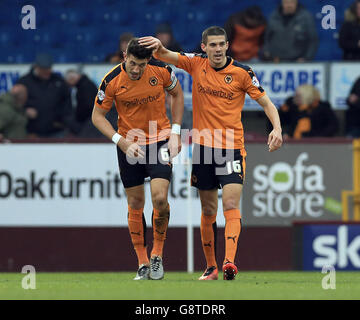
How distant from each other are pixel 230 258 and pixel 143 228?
118cm

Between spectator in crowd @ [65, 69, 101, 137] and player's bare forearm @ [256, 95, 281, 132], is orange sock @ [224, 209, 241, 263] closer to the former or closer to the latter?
player's bare forearm @ [256, 95, 281, 132]

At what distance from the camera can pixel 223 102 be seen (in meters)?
10.5

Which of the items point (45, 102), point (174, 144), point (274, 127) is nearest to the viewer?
point (274, 127)

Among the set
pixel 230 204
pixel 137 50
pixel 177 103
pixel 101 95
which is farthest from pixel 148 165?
pixel 137 50

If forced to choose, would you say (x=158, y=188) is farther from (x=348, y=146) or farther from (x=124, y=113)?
(x=348, y=146)

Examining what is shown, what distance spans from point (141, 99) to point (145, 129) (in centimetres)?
29

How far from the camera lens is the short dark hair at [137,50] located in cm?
1009

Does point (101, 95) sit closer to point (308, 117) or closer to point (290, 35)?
point (308, 117)

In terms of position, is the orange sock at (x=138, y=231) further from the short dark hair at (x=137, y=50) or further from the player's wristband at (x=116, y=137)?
the short dark hair at (x=137, y=50)

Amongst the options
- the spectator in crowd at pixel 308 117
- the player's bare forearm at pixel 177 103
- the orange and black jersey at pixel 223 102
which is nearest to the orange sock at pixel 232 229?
the orange and black jersey at pixel 223 102

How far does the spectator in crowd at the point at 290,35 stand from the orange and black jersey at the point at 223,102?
5856 mm

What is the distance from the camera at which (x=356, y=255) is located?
557 inches

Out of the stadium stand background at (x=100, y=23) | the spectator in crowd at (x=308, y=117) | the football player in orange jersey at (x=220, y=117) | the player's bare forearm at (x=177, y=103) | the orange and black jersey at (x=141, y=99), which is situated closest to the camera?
the football player in orange jersey at (x=220, y=117)
